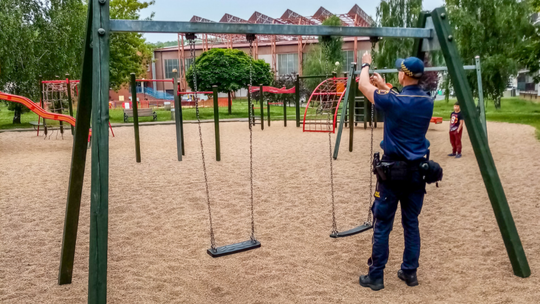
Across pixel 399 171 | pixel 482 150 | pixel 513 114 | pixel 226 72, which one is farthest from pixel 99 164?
pixel 226 72

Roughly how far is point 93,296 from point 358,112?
1622 centimetres

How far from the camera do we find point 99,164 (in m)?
2.77

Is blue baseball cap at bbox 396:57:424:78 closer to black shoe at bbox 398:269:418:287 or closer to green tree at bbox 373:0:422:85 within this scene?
black shoe at bbox 398:269:418:287

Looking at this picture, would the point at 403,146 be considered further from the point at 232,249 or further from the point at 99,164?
the point at 99,164

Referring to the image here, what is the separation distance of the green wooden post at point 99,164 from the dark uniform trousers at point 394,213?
1920 mm

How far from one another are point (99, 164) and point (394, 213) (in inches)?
82.7

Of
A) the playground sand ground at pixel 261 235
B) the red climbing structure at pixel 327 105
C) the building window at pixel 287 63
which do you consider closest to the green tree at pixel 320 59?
the building window at pixel 287 63

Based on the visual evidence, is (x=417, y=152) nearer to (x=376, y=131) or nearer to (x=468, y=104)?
(x=468, y=104)

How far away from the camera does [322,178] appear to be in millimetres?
8016

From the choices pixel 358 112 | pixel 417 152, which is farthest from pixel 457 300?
pixel 358 112

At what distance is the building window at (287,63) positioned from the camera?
45.8m

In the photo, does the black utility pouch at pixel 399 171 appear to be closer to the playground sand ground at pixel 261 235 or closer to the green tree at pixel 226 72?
the playground sand ground at pixel 261 235

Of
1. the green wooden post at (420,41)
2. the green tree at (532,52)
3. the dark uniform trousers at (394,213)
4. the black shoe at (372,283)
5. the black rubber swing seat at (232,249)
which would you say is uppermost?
the green tree at (532,52)

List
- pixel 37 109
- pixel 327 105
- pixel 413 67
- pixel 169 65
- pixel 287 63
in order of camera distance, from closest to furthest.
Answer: pixel 413 67 < pixel 37 109 < pixel 327 105 < pixel 287 63 < pixel 169 65
